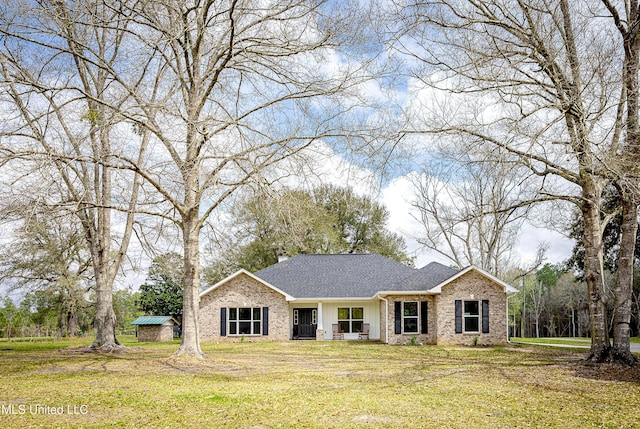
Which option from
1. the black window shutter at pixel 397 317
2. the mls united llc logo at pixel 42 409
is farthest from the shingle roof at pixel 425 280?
the mls united llc logo at pixel 42 409

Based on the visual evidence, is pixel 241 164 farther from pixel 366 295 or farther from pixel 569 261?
pixel 569 261

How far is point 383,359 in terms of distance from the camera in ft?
53.6

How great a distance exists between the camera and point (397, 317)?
78.6 feet

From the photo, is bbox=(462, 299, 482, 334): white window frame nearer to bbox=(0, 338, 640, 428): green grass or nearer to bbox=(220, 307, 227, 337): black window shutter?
bbox=(0, 338, 640, 428): green grass

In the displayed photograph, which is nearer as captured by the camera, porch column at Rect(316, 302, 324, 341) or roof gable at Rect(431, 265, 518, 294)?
roof gable at Rect(431, 265, 518, 294)

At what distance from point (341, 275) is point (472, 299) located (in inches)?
348

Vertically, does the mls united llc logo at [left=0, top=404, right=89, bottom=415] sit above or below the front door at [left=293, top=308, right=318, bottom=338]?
above

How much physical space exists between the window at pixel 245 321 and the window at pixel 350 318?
4.41 m

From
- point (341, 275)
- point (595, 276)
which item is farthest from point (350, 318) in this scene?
point (595, 276)

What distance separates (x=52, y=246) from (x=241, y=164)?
1431 cm

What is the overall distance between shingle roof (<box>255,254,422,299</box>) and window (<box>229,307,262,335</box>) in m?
2.10

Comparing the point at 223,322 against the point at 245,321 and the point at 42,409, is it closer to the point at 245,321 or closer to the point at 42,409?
the point at 245,321

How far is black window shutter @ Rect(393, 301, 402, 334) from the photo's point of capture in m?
23.9

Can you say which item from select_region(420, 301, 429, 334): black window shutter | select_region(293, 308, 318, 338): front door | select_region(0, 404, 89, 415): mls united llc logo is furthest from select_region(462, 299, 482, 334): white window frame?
select_region(0, 404, 89, 415): mls united llc logo
